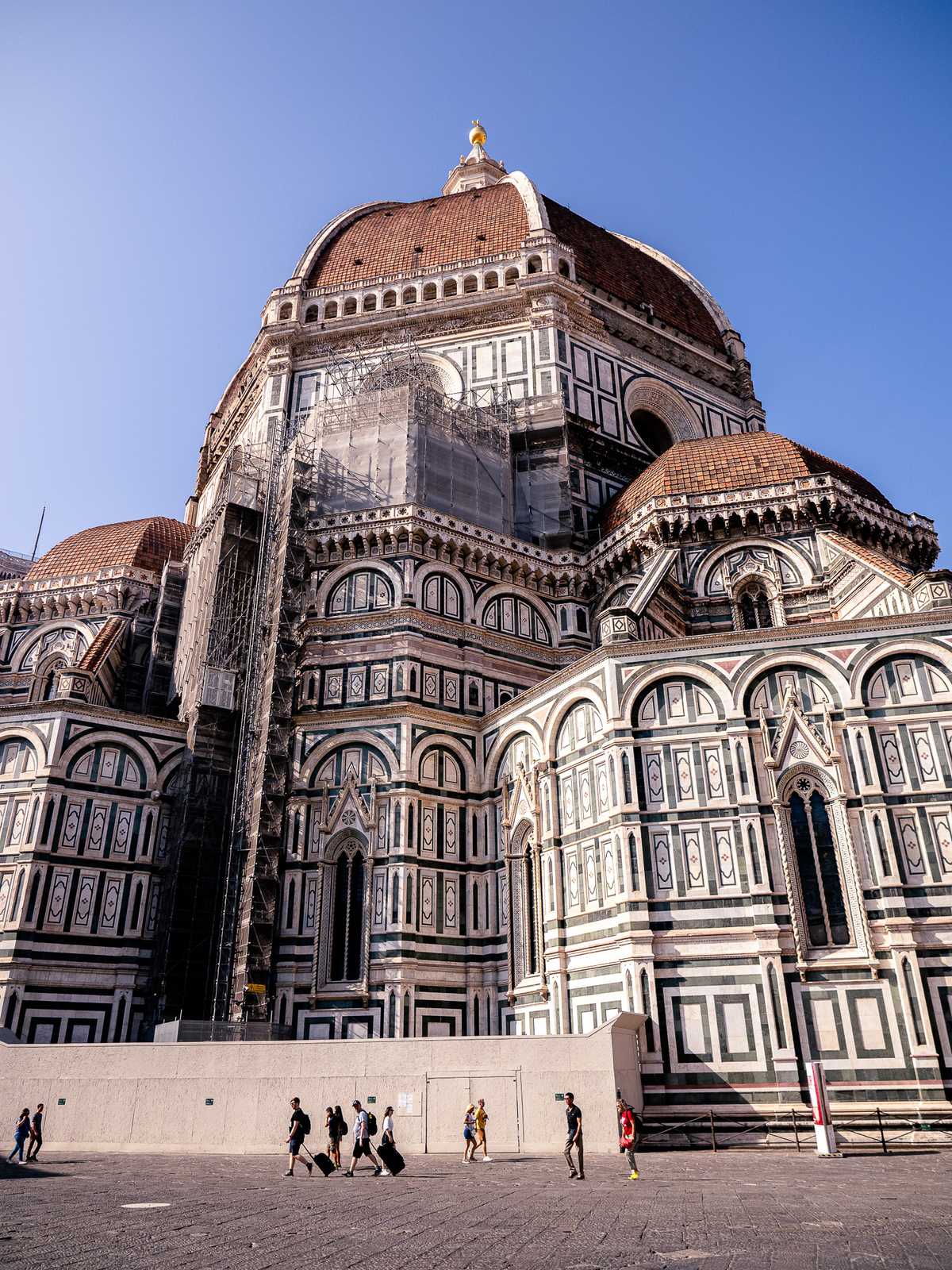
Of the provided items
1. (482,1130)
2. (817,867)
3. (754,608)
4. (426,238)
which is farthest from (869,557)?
(426,238)

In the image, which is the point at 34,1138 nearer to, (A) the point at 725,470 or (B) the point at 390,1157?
(B) the point at 390,1157

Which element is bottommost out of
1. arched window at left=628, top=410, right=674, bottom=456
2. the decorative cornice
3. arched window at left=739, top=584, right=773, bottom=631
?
the decorative cornice

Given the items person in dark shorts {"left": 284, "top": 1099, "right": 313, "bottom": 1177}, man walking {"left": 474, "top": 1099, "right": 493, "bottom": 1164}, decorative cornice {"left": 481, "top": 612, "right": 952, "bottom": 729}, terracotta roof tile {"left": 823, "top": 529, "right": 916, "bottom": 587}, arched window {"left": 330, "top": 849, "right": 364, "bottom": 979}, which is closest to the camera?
person in dark shorts {"left": 284, "top": 1099, "right": 313, "bottom": 1177}

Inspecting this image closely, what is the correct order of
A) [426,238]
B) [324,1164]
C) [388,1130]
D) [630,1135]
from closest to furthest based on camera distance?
[630,1135] → [324,1164] → [388,1130] → [426,238]

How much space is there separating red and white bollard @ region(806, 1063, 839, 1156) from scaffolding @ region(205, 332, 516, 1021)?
428 inches

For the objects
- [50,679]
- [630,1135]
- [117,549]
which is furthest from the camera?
[117,549]

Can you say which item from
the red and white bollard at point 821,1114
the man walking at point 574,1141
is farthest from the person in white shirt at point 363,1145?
the red and white bollard at point 821,1114

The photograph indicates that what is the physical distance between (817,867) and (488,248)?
84.3 feet

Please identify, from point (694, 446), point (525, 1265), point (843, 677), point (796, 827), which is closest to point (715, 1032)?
point (796, 827)

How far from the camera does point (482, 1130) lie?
14125 mm

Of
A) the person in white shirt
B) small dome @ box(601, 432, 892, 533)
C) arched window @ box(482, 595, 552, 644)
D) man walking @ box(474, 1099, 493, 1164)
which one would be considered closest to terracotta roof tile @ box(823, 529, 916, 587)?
small dome @ box(601, 432, 892, 533)

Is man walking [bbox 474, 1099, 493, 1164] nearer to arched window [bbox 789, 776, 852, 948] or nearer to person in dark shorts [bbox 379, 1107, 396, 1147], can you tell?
person in dark shorts [bbox 379, 1107, 396, 1147]

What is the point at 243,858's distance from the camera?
2170 centimetres

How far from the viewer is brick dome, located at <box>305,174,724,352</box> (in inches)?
1384
